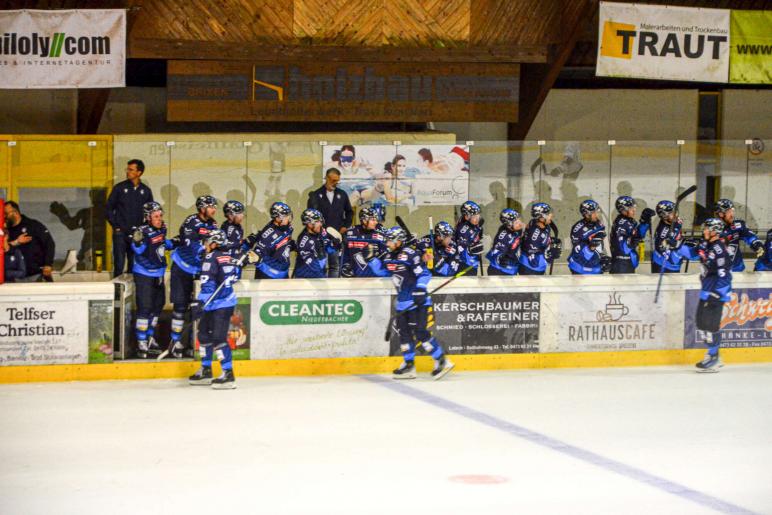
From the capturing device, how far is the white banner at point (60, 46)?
16.2m

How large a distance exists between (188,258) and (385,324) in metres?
2.16

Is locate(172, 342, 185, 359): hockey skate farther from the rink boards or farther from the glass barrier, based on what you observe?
the glass barrier

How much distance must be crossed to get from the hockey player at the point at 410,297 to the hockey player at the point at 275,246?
1.29 meters

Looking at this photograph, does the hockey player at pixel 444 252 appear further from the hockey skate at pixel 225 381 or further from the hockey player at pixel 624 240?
the hockey skate at pixel 225 381

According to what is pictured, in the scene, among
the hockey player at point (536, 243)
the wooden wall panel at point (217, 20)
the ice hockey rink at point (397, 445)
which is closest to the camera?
the ice hockey rink at point (397, 445)

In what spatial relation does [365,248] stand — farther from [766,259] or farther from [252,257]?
[766,259]

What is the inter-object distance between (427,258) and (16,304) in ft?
13.2

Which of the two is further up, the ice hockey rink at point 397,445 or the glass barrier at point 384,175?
the glass barrier at point 384,175

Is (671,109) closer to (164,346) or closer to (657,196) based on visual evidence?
(657,196)

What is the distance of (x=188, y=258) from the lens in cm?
1377

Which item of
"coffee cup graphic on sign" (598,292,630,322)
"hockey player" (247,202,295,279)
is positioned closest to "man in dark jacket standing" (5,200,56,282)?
"hockey player" (247,202,295,279)

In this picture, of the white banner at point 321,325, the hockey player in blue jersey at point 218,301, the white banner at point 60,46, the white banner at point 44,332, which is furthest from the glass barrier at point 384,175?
the hockey player in blue jersey at point 218,301

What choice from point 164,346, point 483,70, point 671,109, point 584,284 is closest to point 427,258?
point 584,284

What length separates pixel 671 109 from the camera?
2077 centimetres
